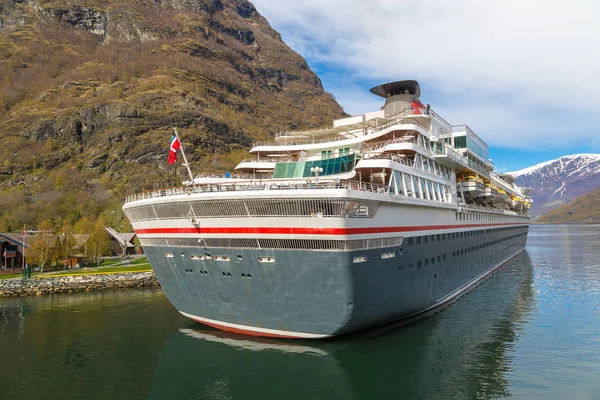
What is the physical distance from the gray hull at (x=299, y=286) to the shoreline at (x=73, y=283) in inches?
1071

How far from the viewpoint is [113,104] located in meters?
113

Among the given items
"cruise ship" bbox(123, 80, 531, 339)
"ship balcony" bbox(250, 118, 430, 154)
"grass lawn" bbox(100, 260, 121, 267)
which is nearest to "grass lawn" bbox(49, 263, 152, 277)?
"grass lawn" bbox(100, 260, 121, 267)

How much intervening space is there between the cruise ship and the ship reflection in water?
40.7 inches

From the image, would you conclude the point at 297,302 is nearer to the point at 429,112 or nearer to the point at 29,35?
the point at 429,112

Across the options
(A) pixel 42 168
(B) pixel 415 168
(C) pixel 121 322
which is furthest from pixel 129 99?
(B) pixel 415 168

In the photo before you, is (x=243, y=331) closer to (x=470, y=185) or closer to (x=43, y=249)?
(x=470, y=185)

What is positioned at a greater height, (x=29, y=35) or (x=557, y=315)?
(x=29, y=35)

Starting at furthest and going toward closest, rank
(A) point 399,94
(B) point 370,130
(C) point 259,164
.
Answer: (A) point 399,94 → (C) point 259,164 → (B) point 370,130

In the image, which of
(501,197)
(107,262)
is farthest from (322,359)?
(107,262)

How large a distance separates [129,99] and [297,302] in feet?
386

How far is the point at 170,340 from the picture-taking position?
23047mm

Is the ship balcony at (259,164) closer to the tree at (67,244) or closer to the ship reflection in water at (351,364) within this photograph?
the ship reflection in water at (351,364)

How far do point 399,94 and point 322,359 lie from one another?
75.4 ft

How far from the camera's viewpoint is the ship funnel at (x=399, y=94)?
32.0 metres
